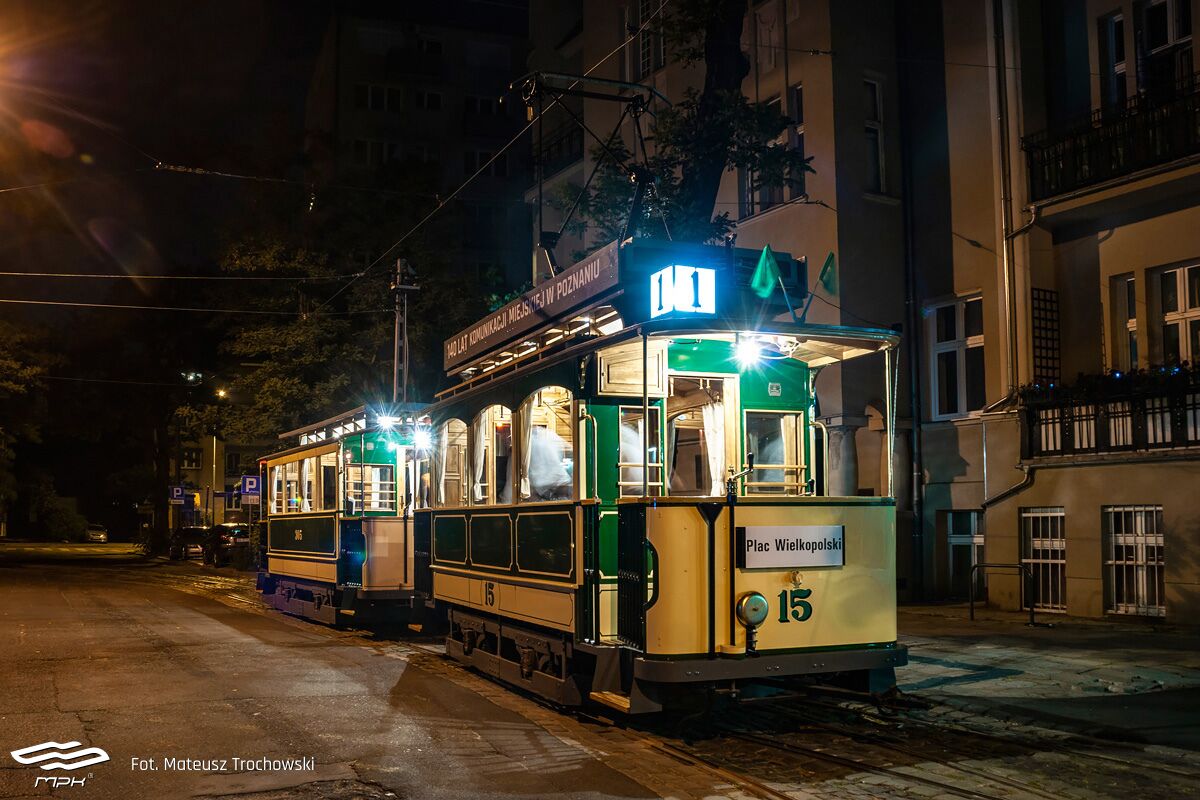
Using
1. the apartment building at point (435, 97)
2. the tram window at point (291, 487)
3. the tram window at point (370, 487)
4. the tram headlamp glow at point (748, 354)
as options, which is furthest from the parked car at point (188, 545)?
the tram headlamp glow at point (748, 354)

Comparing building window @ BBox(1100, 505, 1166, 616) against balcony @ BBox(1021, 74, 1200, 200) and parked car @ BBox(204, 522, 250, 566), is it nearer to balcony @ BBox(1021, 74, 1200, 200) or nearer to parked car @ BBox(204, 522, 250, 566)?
balcony @ BBox(1021, 74, 1200, 200)

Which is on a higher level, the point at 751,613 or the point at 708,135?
the point at 708,135

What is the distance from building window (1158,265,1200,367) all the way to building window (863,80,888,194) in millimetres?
5831

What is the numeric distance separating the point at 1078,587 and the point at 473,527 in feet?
32.3

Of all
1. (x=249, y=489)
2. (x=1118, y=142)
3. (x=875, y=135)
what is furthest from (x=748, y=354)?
(x=249, y=489)

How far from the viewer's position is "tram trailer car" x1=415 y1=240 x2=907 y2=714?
8.85m

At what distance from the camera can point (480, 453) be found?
40.8ft

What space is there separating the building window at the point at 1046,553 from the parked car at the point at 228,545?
2892 cm

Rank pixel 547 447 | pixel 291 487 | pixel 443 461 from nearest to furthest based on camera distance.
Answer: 1. pixel 547 447
2. pixel 443 461
3. pixel 291 487

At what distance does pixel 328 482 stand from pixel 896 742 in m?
12.2

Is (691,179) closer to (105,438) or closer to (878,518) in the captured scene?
(878,518)

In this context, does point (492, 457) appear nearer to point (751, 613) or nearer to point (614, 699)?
point (614, 699)

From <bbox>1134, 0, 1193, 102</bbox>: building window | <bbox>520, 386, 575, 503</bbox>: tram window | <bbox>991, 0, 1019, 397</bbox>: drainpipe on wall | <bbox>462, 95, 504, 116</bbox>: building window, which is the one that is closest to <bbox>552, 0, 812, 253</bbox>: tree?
<bbox>991, 0, 1019, 397</bbox>: drainpipe on wall

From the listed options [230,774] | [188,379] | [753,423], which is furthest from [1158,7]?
[188,379]
